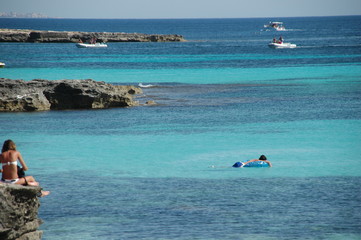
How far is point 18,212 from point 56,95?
87.1 ft

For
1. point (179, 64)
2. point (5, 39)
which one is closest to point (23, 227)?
point (179, 64)

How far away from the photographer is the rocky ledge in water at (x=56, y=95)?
130 ft

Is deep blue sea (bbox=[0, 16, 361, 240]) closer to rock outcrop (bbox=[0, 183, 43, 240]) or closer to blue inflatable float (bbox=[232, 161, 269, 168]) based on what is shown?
blue inflatable float (bbox=[232, 161, 269, 168])

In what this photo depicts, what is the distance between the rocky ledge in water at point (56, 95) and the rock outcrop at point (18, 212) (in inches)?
987

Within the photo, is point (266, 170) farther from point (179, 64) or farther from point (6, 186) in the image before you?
point (179, 64)

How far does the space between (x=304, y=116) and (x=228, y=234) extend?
847 inches

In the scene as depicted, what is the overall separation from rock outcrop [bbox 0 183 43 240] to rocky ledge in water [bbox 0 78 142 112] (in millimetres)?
25079

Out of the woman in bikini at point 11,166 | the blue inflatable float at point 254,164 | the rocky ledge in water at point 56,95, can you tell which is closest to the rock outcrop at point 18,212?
the woman in bikini at point 11,166

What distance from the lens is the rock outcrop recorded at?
14219 mm

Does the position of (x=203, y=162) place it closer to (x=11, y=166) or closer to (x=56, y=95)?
(x=11, y=166)

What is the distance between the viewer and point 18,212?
47.7 feet

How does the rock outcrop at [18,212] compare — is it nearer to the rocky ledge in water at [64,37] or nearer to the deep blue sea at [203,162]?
the deep blue sea at [203,162]

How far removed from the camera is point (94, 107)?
134 ft

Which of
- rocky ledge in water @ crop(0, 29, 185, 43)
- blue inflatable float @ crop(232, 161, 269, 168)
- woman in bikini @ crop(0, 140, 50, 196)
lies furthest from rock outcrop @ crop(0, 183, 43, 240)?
rocky ledge in water @ crop(0, 29, 185, 43)
